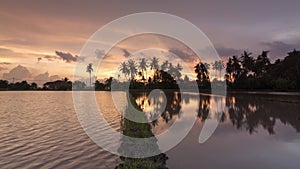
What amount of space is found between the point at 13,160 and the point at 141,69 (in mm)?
105684

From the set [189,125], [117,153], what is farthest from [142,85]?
[117,153]

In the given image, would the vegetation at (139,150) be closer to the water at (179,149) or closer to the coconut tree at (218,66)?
the water at (179,149)

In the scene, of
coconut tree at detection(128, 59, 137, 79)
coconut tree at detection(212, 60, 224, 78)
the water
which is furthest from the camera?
coconut tree at detection(212, 60, 224, 78)


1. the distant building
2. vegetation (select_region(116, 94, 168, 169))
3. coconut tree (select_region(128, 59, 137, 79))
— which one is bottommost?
vegetation (select_region(116, 94, 168, 169))

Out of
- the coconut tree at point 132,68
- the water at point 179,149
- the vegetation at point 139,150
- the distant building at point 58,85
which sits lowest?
the water at point 179,149

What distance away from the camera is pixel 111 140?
13.9 meters

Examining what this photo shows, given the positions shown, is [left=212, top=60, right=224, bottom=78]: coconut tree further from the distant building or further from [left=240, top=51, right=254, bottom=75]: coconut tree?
the distant building

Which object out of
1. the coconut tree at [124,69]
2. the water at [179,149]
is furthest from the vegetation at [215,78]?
the water at [179,149]

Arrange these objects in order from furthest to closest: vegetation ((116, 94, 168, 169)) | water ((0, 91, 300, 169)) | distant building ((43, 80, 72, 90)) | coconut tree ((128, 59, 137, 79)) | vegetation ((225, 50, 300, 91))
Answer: distant building ((43, 80, 72, 90)) < coconut tree ((128, 59, 137, 79)) < vegetation ((225, 50, 300, 91)) < water ((0, 91, 300, 169)) < vegetation ((116, 94, 168, 169))

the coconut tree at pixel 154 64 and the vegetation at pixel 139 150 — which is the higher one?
the coconut tree at pixel 154 64

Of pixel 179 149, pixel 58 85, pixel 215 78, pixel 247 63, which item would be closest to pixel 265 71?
pixel 247 63

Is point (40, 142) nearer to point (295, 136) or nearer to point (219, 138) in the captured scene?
point (219, 138)

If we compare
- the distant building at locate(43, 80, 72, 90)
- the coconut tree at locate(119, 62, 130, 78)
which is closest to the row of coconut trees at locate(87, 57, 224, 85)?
the coconut tree at locate(119, 62, 130, 78)

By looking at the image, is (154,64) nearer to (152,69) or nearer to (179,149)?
(152,69)
